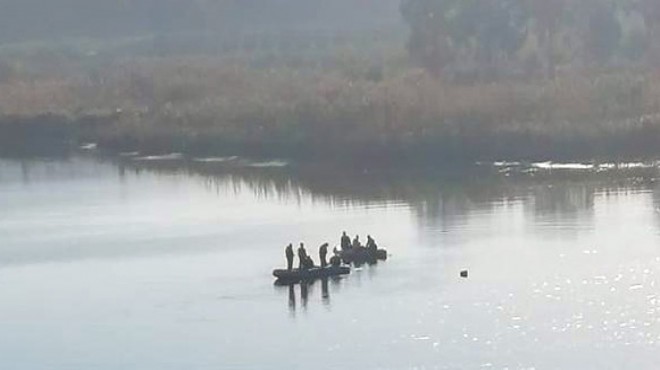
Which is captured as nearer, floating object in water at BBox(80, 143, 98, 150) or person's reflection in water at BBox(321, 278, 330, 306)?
person's reflection in water at BBox(321, 278, 330, 306)

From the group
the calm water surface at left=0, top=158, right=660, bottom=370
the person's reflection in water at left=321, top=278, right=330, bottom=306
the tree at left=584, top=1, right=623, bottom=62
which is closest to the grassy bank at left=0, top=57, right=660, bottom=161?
Answer: the calm water surface at left=0, top=158, right=660, bottom=370

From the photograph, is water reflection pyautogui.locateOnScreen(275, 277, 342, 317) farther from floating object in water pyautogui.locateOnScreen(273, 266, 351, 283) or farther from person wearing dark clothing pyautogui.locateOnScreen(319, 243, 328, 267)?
person wearing dark clothing pyautogui.locateOnScreen(319, 243, 328, 267)

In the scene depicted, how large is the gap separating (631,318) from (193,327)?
6.24 metres

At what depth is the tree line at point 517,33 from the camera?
202 ft

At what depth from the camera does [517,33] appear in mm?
63594

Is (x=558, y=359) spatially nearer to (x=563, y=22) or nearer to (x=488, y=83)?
(x=488, y=83)

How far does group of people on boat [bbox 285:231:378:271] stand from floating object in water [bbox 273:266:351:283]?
0.10 meters

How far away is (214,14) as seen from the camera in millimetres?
88062

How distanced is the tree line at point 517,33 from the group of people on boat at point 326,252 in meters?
27.7

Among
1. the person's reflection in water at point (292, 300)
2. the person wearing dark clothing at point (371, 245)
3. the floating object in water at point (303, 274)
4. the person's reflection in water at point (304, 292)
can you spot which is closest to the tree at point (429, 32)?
the person wearing dark clothing at point (371, 245)

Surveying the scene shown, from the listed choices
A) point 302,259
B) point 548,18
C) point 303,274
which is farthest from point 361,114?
point 303,274

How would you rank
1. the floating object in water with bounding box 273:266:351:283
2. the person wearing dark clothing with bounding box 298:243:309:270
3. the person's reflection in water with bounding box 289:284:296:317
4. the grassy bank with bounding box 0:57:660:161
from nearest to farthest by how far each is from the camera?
the person's reflection in water with bounding box 289:284:296:317 < the floating object in water with bounding box 273:266:351:283 < the person wearing dark clothing with bounding box 298:243:309:270 < the grassy bank with bounding box 0:57:660:161

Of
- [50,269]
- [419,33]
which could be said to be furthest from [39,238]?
[419,33]

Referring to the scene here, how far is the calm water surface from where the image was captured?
1009 inches
